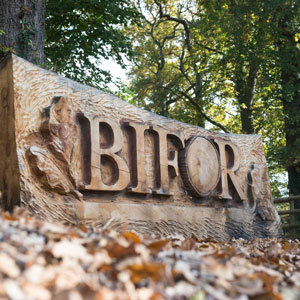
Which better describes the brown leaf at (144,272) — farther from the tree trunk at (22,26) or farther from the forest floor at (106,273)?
the tree trunk at (22,26)

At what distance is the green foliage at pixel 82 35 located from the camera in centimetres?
864

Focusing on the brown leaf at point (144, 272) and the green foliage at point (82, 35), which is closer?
the brown leaf at point (144, 272)

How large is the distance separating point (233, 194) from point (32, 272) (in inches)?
154

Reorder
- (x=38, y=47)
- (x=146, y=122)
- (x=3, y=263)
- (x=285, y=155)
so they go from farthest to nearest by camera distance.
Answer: (x=285, y=155) < (x=38, y=47) < (x=146, y=122) < (x=3, y=263)

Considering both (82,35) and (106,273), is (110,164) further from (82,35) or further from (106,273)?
(82,35)

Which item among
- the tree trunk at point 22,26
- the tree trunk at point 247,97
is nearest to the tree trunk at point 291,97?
the tree trunk at point 247,97

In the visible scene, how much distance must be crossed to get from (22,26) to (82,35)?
3139mm

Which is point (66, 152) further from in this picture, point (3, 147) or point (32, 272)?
point (32, 272)

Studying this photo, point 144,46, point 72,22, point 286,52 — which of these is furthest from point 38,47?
point 144,46

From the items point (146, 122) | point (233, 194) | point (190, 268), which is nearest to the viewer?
point (190, 268)

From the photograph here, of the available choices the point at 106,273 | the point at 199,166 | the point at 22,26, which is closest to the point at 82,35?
the point at 22,26

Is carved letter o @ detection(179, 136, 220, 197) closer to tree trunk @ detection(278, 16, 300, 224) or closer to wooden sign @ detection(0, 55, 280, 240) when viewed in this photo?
wooden sign @ detection(0, 55, 280, 240)

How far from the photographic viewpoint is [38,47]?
20.4 ft

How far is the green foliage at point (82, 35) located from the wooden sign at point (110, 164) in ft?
16.7
